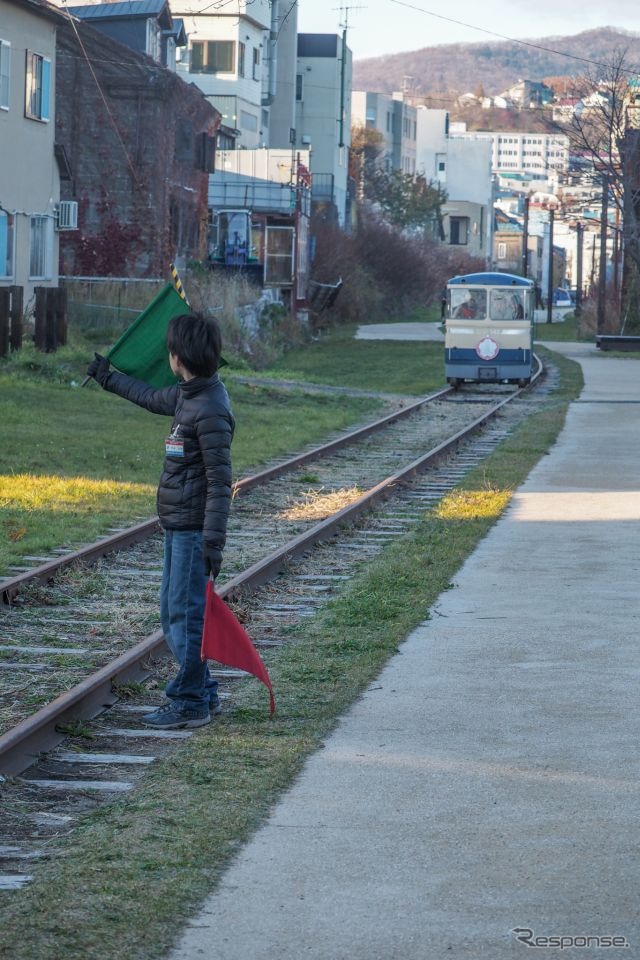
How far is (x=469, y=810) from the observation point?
5.70m

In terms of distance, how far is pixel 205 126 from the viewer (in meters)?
51.8

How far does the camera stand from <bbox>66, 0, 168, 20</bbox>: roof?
166 ft

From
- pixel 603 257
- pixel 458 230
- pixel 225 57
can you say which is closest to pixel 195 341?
pixel 603 257

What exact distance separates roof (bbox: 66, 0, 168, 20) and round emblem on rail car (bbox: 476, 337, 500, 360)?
23064 millimetres

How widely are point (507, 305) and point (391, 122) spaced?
335 ft

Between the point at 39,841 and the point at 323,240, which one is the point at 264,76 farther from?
the point at 39,841

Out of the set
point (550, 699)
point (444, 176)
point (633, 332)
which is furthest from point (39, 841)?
point (444, 176)

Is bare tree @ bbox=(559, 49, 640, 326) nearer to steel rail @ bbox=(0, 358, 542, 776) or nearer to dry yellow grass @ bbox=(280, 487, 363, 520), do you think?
dry yellow grass @ bbox=(280, 487, 363, 520)

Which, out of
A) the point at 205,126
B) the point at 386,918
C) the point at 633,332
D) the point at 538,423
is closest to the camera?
the point at 386,918

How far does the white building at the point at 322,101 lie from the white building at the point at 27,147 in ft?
174

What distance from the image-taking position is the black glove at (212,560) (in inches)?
271

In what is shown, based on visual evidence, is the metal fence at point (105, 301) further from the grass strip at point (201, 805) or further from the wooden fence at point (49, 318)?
the grass strip at point (201, 805)

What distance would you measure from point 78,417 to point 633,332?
45.5 metres

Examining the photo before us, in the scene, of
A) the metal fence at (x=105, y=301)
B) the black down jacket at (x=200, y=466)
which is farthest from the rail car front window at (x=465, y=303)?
the black down jacket at (x=200, y=466)
